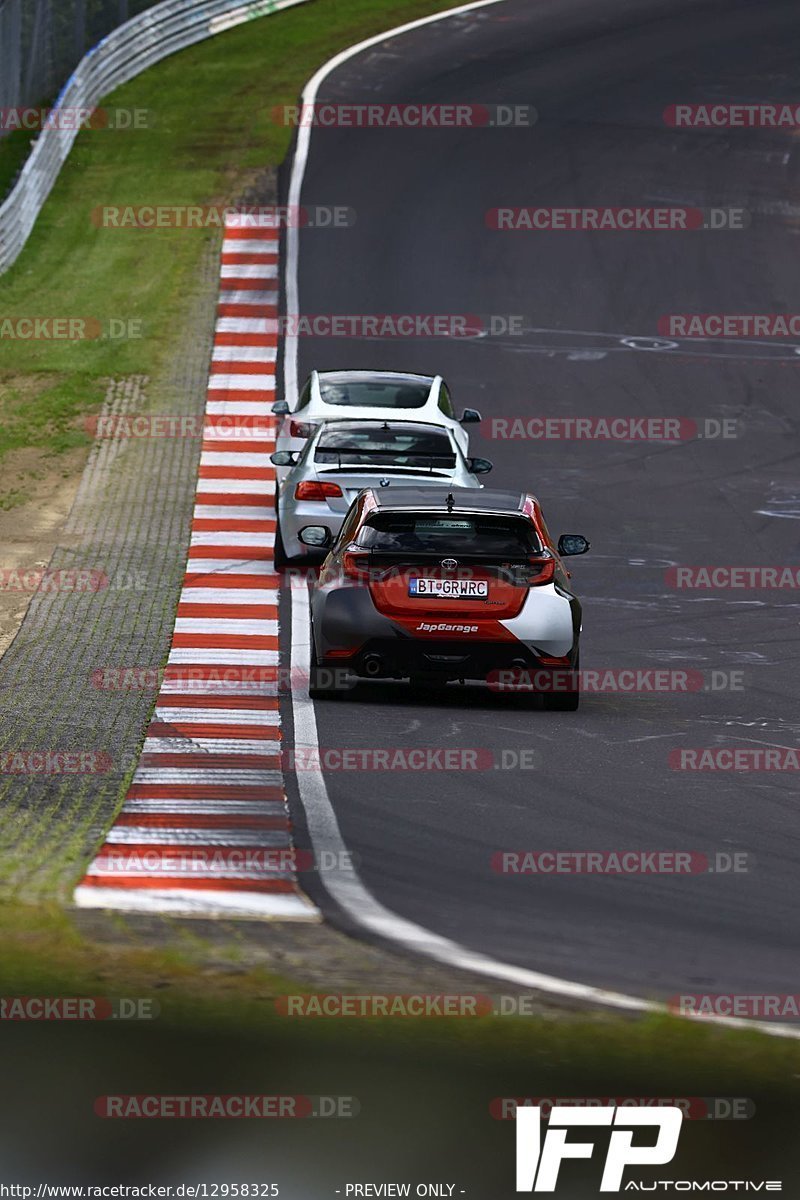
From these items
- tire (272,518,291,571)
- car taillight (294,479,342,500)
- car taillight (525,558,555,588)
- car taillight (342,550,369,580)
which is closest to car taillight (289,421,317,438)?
tire (272,518,291,571)

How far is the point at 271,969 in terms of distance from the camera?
801cm

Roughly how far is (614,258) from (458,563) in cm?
1896

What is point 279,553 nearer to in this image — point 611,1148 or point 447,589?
point 447,589

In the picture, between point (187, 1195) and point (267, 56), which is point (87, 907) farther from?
point (267, 56)

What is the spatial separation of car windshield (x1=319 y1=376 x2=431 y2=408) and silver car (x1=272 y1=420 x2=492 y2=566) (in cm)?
174

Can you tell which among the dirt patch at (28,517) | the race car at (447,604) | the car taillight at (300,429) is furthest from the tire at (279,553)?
the race car at (447,604)

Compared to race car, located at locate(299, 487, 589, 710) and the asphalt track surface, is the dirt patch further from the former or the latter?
the asphalt track surface

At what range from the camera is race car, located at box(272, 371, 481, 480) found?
2014 cm

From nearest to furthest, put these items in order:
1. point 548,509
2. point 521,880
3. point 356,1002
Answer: point 356,1002 → point 521,880 → point 548,509

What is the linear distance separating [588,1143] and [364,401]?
15100mm

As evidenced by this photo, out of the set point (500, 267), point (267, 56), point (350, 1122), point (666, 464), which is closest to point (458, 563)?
point (350, 1122)

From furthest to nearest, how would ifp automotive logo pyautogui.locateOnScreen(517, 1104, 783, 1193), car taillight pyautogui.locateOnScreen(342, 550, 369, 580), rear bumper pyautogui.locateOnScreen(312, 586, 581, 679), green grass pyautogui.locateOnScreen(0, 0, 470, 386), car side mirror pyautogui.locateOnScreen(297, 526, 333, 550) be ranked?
green grass pyautogui.locateOnScreen(0, 0, 470, 386) → car side mirror pyautogui.locateOnScreen(297, 526, 333, 550) → car taillight pyautogui.locateOnScreen(342, 550, 369, 580) → rear bumper pyautogui.locateOnScreen(312, 586, 581, 679) → ifp automotive logo pyautogui.locateOnScreen(517, 1104, 783, 1193)

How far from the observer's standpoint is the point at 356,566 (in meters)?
13.8

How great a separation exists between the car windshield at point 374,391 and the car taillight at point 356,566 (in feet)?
22.9
